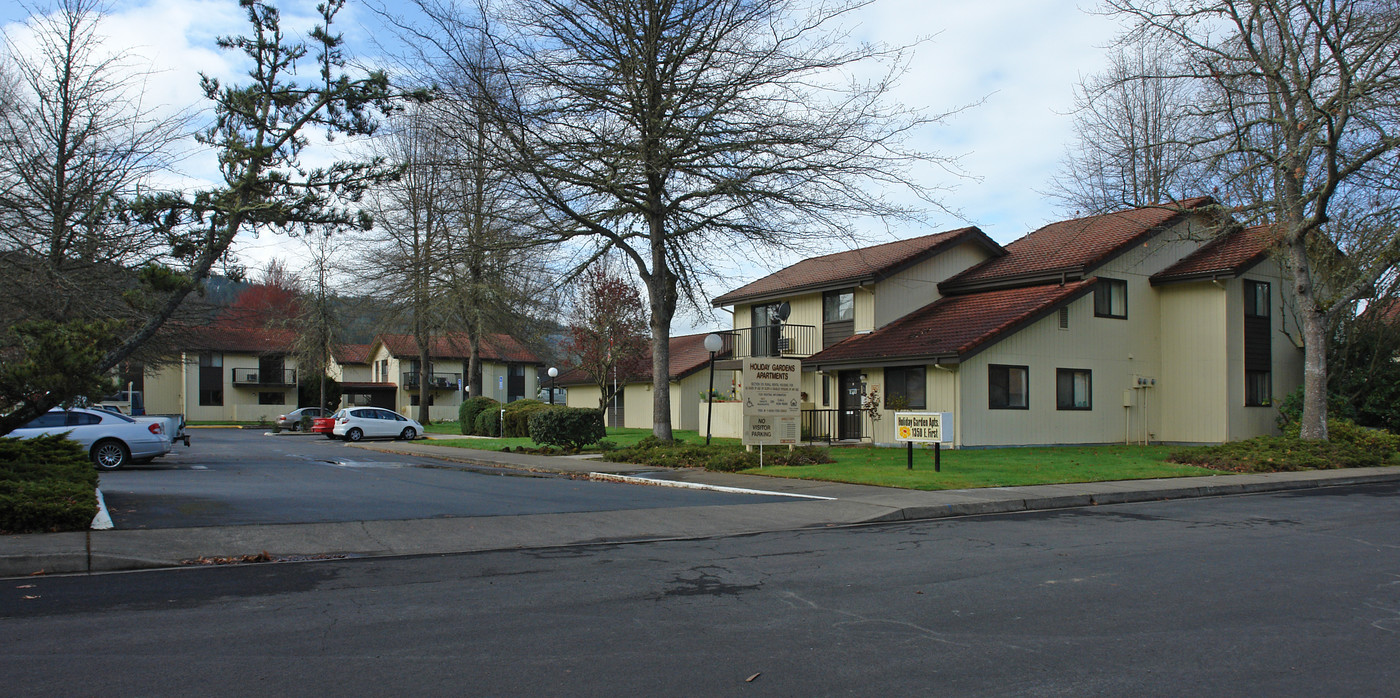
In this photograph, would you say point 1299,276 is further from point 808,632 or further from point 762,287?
point 808,632

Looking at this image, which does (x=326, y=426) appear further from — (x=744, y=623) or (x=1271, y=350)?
(x=744, y=623)

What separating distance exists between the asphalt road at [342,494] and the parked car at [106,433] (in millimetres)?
466

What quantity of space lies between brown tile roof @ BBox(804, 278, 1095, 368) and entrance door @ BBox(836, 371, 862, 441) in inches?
39.8

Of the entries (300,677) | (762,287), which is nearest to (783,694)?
(300,677)

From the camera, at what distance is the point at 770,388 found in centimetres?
1934

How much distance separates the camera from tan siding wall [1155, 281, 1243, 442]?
2742 centimetres

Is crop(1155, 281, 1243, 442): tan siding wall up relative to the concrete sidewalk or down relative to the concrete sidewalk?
up

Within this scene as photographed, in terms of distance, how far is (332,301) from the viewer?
52.2m

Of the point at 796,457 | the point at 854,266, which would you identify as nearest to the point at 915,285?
the point at 854,266

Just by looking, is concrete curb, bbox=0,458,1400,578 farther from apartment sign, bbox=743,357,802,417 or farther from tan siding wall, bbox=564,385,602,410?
tan siding wall, bbox=564,385,602,410

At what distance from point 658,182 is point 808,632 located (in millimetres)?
16837

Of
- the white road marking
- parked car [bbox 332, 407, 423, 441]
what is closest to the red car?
parked car [bbox 332, 407, 423, 441]

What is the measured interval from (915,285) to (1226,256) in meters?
9.27

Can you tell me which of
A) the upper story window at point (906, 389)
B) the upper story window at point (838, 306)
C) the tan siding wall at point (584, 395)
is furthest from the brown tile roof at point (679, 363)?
the upper story window at point (906, 389)
